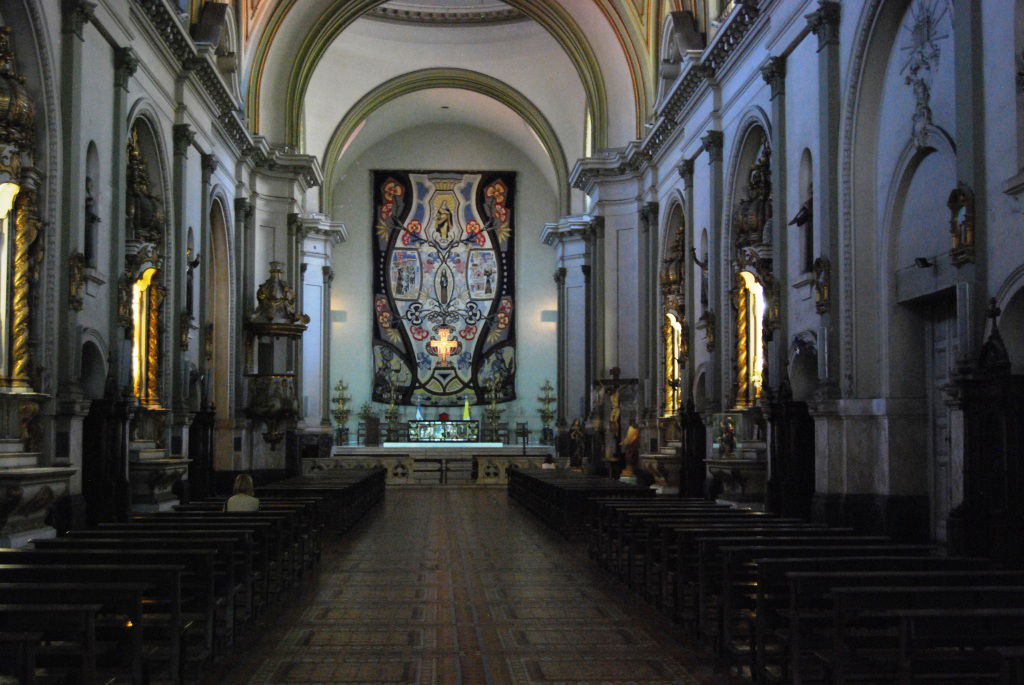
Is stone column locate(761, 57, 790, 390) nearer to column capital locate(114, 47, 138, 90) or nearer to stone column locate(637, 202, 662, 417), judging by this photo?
column capital locate(114, 47, 138, 90)

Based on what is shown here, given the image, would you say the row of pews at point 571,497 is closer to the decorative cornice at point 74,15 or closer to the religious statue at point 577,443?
the decorative cornice at point 74,15

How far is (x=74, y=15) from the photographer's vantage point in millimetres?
14492

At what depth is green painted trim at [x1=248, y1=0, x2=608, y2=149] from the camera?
29.4m

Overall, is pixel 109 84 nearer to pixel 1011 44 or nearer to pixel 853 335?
pixel 853 335

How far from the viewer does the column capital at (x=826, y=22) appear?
14875 mm

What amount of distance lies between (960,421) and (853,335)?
3.20 metres

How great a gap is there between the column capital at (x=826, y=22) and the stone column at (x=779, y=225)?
2005 mm

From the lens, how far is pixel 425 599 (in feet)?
34.9

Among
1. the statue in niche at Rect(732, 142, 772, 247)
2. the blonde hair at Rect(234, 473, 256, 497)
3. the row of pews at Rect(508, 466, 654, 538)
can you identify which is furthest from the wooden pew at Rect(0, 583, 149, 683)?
the statue in niche at Rect(732, 142, 772, 247)

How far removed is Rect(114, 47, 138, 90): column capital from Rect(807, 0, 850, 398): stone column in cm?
948

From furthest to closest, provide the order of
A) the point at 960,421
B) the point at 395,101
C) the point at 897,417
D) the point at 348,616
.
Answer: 1. the point at 395,101
2. the point at 897,417
3. the point at 960,421
4. the point at 348,616

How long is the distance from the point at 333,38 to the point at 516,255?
1377 centimetres

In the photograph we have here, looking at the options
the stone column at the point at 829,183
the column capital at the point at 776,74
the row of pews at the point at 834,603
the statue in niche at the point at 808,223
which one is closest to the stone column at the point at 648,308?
the column capital at the point at 776,74

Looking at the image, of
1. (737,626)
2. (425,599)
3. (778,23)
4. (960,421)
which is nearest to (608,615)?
(737,626)
